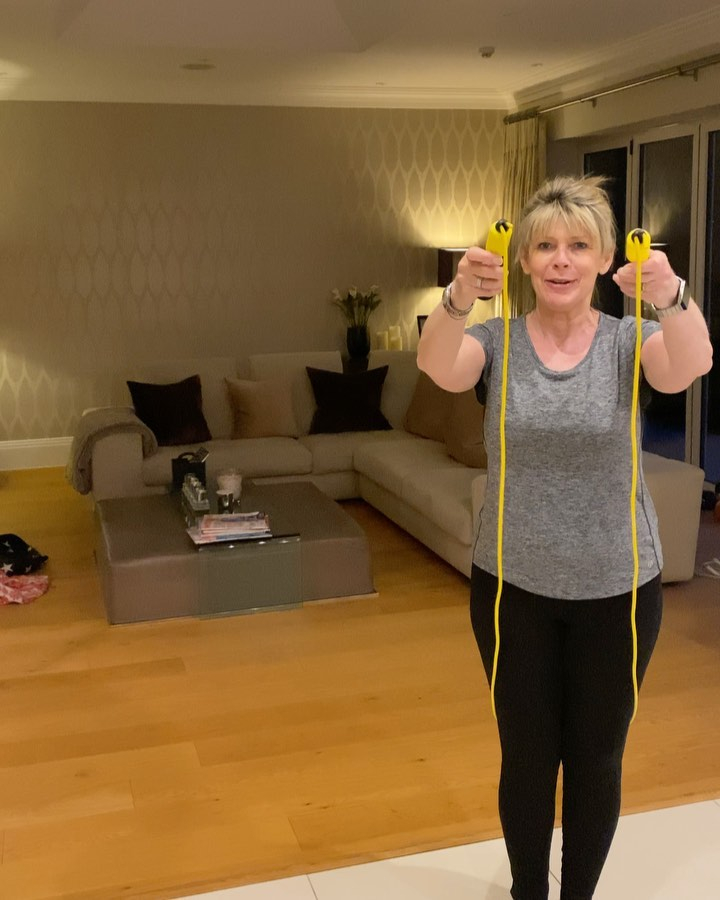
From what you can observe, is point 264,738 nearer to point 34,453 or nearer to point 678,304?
point 678,304

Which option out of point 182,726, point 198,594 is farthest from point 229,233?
point 182,726

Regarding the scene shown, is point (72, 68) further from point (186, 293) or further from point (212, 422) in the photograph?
point (212, 422)

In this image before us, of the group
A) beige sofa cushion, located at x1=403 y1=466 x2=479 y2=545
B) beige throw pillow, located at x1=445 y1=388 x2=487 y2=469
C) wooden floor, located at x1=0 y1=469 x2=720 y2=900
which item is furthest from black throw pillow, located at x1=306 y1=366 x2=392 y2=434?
wooden floor, located at x1=0 y1=469 x2=720 y2=900

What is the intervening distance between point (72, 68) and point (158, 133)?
0.89 m

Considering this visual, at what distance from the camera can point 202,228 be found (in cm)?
728

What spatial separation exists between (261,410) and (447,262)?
78.0 inches

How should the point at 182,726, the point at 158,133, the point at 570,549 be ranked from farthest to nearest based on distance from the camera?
the point at 158,133 → the point at 182,726 → the point at 570,549

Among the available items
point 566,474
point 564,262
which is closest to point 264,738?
point 566,474

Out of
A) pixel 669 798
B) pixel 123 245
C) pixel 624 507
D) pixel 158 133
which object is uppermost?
pixel 158 133

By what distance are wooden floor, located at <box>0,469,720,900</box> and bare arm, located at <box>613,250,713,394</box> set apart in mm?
1388

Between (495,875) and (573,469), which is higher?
(573,469)

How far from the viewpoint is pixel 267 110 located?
727 cm

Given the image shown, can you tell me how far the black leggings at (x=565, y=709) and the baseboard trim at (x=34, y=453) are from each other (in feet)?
18.7

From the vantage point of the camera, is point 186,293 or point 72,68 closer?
point 72,68
